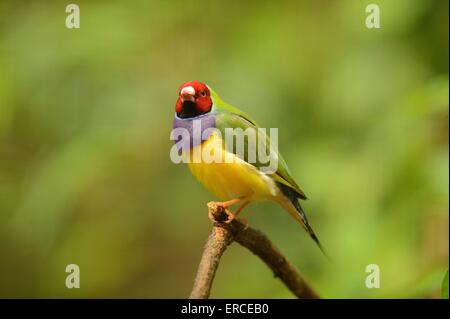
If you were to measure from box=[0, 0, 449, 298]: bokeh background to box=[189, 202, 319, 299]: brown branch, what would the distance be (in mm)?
234

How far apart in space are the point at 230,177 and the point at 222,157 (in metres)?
0.07

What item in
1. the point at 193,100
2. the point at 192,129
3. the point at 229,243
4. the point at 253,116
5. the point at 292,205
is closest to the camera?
the point at 229,243

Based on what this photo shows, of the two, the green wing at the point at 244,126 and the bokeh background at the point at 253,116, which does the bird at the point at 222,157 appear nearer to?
the green wing at the point at 244,126

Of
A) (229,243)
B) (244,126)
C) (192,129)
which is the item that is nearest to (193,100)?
(192,129)

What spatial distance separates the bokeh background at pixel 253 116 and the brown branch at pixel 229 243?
234 millimetres

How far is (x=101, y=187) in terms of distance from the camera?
13.5ft

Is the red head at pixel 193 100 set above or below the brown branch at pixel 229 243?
above

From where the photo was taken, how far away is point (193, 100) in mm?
2178

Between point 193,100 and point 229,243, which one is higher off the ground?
point 193,100

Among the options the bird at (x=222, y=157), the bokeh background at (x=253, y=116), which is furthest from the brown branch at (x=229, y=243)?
the bokeh background at (x=253, y=116)

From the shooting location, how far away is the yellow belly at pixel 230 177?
2273mm

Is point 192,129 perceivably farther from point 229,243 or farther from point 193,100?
point 229,243

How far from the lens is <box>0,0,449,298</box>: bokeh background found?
2.82 meters
